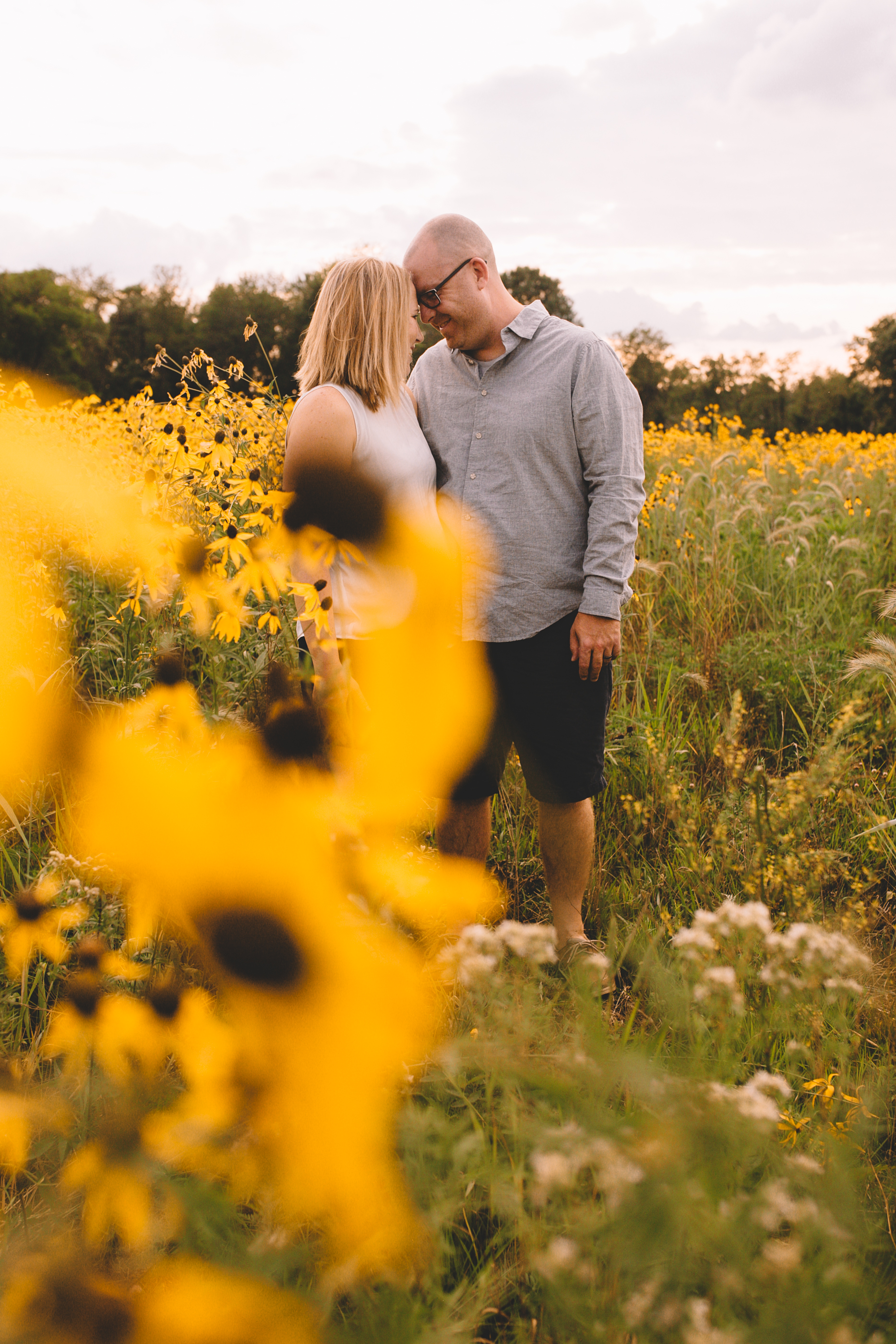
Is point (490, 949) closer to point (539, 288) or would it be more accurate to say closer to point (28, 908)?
point (28, 908)

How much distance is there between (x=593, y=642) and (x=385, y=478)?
26.8 inches

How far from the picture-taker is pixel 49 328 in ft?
82.0

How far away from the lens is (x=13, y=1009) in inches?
63.5

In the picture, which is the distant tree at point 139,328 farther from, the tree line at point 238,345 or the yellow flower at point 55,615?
the yellow flower at point 55,615

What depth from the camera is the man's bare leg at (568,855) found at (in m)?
2.15

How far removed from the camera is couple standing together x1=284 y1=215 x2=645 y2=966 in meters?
1.86

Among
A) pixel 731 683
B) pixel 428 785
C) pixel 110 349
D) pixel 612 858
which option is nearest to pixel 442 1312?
pixel 428 785

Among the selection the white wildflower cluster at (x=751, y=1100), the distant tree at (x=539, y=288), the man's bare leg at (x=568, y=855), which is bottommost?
the man's bare leg at (x=568, y=855)

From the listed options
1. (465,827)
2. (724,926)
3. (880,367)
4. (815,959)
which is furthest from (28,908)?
(880,367)

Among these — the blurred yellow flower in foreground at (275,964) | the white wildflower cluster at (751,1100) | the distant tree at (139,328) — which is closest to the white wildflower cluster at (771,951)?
the white wildflower cluster at (751,1100)

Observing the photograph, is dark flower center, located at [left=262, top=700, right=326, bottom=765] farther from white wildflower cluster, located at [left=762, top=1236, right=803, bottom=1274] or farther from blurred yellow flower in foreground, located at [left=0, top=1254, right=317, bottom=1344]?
white wildflower cluster, located at [left=762, top=1236, right=803, bottom=1274]

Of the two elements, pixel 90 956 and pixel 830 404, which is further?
pixel 830 404

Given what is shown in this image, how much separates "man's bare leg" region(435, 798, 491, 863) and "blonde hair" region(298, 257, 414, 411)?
1.12 metres

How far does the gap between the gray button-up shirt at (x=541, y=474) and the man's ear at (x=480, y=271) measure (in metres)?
0.13
